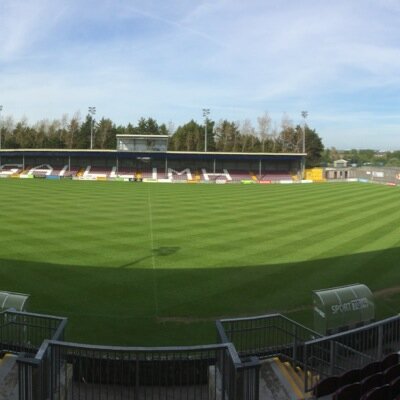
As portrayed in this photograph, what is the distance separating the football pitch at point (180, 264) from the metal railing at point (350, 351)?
2.77 meters

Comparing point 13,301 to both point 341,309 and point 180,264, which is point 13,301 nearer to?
point 341,309

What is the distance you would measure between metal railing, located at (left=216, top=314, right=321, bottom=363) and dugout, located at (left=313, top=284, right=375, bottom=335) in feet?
1.63

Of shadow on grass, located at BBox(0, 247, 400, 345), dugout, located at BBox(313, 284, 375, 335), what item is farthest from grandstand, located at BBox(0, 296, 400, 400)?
shadow on grass, located at BBox(0, 247, 400, 345)

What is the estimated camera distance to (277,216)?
31.1m

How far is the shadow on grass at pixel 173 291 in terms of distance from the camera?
11.8 meters

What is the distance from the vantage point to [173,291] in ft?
47.0

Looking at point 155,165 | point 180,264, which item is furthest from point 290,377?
point 155,165

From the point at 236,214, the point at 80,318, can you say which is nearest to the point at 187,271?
the point at 80,318

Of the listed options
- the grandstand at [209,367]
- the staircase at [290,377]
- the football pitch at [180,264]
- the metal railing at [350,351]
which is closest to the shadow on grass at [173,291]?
the football pitch at [180,264]

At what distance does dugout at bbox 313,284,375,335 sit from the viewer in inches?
412

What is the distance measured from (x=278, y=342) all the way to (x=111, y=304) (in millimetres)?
5120

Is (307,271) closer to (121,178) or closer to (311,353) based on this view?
(311,353)

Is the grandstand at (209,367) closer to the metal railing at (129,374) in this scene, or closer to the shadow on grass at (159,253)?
the metal railing at (129,374)

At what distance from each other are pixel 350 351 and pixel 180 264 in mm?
9729
